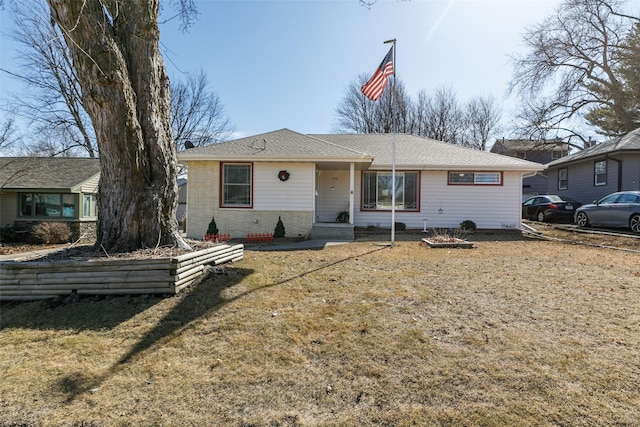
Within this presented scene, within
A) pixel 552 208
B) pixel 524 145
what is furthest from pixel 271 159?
pixel 524 145

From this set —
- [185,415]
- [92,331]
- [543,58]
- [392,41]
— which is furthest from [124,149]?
[543,58]

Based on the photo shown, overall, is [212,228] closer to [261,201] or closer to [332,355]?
[261,201]

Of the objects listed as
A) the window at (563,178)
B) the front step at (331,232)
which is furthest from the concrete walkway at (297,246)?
the window at (563,178)

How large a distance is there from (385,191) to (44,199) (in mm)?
16961

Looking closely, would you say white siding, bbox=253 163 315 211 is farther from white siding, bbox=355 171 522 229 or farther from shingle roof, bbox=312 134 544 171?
shingle roof, bbox=312 134 544 171

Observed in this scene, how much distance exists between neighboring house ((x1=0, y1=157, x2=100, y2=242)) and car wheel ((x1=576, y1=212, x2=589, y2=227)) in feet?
74.0

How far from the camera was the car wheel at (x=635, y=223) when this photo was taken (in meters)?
10.9

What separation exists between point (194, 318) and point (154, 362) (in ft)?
2.82

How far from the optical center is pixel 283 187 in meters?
11.4

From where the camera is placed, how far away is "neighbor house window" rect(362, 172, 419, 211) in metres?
13.0

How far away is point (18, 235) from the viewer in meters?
15.3

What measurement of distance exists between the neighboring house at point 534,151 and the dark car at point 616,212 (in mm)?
12881

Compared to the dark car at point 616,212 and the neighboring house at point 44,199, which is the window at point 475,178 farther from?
the neighboring house at point 44,199

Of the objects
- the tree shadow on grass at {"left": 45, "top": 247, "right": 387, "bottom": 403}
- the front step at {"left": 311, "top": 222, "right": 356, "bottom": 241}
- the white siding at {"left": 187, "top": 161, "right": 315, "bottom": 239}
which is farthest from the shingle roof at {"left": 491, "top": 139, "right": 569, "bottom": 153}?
the tree shadow on grass at {"left": 45, "top": 247, "right": 387, "bottom": 403}
